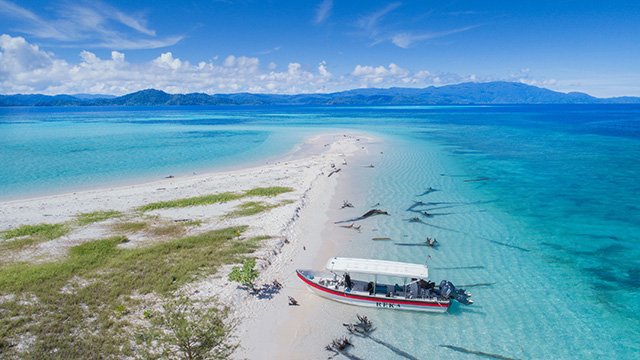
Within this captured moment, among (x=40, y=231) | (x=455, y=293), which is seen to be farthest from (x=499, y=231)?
(x=40, y=231)

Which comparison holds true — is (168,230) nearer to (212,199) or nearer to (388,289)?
(212,199)

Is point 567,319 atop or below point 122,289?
below

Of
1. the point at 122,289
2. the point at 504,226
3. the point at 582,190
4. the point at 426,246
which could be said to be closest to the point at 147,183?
the point at 122,289

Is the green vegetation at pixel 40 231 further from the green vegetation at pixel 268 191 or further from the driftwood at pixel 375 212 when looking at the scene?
the driftwood at pixel 375 212

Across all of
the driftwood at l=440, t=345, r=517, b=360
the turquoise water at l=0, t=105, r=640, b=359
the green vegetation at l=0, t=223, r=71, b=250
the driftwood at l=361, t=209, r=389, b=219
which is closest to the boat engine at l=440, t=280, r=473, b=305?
the turquoise water at l=0, t=105, r=640, b=359

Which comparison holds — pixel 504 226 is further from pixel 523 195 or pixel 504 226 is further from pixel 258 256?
pixel 258 256

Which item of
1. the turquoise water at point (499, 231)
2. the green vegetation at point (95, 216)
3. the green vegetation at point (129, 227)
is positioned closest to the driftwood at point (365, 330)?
the turquoise water at point (499, 231)

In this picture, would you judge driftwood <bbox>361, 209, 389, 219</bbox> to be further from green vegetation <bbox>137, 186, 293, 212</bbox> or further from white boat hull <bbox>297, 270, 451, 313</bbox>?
white boat hull <bbox>297, 270, 451, 313</bbox>
